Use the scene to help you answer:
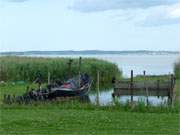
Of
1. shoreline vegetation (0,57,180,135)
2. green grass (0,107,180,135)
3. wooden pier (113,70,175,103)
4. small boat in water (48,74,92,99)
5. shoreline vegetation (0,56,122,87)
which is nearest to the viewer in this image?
green grass (0,107,180,135)

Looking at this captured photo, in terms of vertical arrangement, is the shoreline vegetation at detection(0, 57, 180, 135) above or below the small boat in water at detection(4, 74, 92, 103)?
above

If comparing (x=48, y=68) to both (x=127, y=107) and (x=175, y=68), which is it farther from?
(x=127, y=107)

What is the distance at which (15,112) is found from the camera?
18203 millimetres

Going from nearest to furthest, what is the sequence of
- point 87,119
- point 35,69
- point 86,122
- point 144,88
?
point 86,122 → point 87,119 → point 144,88 → point 35,69

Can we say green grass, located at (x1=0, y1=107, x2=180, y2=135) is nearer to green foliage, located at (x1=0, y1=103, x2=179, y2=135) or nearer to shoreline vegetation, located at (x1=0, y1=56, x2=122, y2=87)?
green foliage, located at (x1=0, y1=103, x2=179, y2=135)

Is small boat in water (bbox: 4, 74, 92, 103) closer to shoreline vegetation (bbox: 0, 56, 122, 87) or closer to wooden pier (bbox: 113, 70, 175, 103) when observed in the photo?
wooden pier (bbox: 113, 70, 175, 103)

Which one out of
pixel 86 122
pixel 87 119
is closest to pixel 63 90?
pixel 87 119

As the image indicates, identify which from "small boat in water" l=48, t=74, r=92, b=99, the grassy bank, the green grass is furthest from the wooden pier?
the grassy bank

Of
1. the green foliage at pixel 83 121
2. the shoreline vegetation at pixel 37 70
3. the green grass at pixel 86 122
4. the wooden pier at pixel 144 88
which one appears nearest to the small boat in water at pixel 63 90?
the wooden pier at pixel 144 88

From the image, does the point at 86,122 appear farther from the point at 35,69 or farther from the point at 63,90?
the point at 35,69

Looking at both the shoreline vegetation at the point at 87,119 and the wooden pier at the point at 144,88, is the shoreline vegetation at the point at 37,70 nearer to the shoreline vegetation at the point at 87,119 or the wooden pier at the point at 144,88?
the wooden pier at the point at 144,88

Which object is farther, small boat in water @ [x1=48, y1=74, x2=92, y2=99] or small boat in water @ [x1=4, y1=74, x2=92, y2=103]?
small boat in water @ [x1=48, y1=74, x2=92, y2=99]

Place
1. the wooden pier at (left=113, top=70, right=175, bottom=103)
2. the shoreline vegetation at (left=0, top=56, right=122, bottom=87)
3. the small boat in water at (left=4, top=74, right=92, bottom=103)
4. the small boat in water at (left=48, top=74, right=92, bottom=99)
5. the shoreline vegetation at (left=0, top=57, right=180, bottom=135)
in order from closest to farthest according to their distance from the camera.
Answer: the shoreline vegetation at (left=0, top=57, right=180, bottom=135) < the small boat in water at (left=4, top=74, right=92, bottom=103) < the wooden pier at (left=113, top=70, right=175, bottom=103) < the small boat in water at (left=48, top=74, right=92, bottom=99) < the shoreline vegetation at (left=0, top=56, right=122, bottom=87)

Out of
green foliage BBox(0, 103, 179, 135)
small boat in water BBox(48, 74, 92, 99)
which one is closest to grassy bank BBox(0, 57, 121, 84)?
small boat in water BBox(48, 74, 92, 99)
